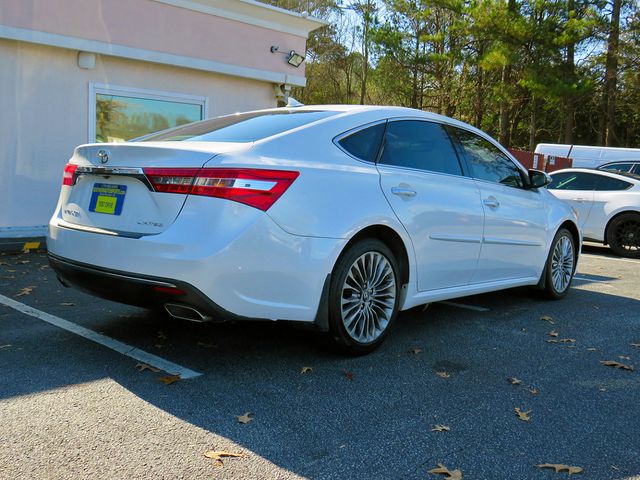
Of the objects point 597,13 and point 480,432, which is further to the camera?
point 597,13

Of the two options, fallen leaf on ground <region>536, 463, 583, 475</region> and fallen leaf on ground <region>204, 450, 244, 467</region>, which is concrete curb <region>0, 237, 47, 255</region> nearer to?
fallen leaf on ground <region>204, 450, 244, 467</region>

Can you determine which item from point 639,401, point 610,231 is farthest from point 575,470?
point 610,231

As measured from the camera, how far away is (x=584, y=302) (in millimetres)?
6207

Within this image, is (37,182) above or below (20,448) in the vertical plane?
above

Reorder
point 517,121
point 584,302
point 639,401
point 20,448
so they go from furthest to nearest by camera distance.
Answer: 1. point 517,121
2. point 584,302
3. point 639,401
4. point 20,448

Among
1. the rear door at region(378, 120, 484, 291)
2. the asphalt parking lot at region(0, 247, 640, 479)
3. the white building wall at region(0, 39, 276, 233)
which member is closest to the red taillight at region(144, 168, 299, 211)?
the rear door at region(378, 120, 484, 291)

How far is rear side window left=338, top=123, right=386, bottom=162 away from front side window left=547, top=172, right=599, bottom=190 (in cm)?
762

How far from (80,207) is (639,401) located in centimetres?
348

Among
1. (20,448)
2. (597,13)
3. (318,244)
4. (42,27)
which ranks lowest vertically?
(20,448)

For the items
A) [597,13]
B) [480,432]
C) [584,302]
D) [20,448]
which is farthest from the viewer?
[597,13]

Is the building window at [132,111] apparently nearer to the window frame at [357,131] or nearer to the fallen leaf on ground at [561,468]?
the window frame at [357,131]

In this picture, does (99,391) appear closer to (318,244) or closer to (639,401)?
(318,244)

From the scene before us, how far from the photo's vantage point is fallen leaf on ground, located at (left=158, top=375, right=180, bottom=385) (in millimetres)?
3439

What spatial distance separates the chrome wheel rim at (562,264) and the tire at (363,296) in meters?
2.66
